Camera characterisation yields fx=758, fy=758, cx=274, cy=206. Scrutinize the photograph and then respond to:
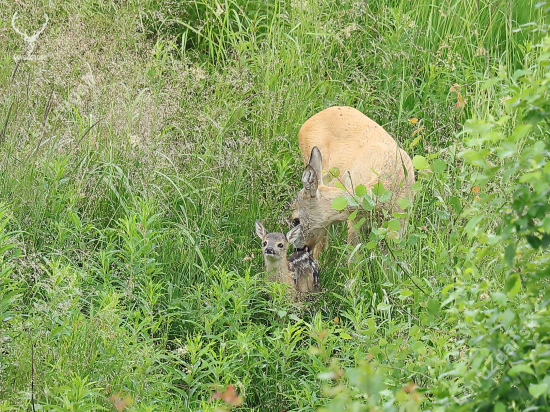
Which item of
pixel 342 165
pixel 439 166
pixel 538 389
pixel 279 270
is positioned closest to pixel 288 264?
pixel 279 270

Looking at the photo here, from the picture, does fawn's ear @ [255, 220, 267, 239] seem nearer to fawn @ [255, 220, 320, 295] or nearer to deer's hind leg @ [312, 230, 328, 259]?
fawn @ [255, 220, 320, 295]

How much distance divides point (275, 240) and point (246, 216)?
0.43 m

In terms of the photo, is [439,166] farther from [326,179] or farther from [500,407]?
[326,179]

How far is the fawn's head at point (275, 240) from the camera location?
4375 millimetres

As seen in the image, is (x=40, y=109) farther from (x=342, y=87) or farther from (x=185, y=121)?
(x=342, y=87)

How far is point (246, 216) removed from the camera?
15.7 feet

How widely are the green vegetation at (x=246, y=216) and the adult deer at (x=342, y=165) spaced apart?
151 mm

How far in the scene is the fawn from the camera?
4.43m

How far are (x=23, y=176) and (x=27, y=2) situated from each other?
77.6 inches

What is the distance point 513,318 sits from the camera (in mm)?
1751

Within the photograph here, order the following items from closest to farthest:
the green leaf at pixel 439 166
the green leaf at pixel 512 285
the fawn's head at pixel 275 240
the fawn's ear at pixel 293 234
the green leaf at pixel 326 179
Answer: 1. the green leaf at pixel 512 285
2. the green leaf at pixel 439 166
3. the fawn's head at pixel 275 240
4. the fawn's ear at pixel 293 234
5. the green leaf at pixel 326 179

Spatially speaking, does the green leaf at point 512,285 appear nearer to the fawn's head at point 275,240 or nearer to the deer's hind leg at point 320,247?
the fawn's head at point 275,240

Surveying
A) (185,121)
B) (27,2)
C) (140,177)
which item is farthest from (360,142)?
(27,2)

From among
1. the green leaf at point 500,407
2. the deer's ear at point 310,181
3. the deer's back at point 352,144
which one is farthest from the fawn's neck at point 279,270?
the green leaf at point 500,407
